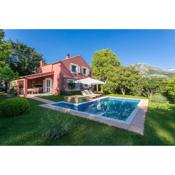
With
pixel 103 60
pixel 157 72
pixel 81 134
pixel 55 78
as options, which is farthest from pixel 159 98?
pixel 157 72

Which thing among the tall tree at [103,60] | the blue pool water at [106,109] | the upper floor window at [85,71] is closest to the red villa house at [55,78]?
the upper floor window at [85,71]

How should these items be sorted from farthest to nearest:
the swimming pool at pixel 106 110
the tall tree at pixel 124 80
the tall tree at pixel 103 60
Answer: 1. the tall tree at pixel 103 60
2. the tall tree at pixel 124 80
3. the swimming pool at pixel 106 110

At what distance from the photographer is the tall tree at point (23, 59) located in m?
29.1

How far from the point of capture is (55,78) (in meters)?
19.9

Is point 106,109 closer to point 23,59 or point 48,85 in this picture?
point 48,85

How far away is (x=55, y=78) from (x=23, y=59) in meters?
15.4

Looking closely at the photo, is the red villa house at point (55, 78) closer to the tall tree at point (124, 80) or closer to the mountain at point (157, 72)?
the tall tree at point (124, 80)

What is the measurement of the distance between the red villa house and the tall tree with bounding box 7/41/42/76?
850 centimetres

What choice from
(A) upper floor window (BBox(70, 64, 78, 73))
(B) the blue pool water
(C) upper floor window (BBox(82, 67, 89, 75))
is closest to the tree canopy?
(B) the blue pool water

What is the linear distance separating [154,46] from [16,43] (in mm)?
28798

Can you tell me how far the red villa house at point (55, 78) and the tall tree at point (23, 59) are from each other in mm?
8504
